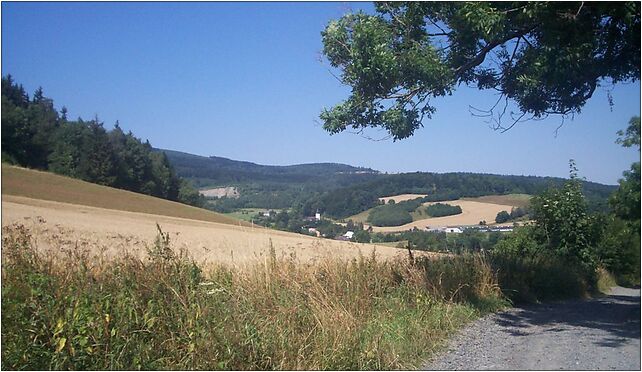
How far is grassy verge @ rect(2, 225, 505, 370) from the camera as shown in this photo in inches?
236

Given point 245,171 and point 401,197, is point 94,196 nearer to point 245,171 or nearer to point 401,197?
point 245,171

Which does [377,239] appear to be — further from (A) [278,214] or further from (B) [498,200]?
(B) [498,200]

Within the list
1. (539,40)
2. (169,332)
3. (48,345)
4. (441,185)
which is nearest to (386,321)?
(169,332)

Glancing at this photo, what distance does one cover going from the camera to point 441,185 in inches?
787

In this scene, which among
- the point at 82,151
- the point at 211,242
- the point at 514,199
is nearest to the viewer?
the point at 211,242

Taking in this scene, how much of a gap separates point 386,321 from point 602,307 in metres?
6.87

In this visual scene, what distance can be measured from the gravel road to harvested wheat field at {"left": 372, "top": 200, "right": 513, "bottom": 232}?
620 cm

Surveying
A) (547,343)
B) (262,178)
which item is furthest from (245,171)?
(547,343)

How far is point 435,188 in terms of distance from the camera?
1989 centimetres

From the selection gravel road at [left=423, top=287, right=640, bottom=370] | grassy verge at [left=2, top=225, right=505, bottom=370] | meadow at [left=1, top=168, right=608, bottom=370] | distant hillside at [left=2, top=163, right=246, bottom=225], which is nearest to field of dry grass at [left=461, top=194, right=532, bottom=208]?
gravel road at [left=423, top=287, right=640, bottom=370]

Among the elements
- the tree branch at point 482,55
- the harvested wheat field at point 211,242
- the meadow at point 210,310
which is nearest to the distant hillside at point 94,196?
the harvested wheat field at point 211,242

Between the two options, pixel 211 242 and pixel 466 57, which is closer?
pixel 466 57

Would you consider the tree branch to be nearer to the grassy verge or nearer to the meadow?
the meadow

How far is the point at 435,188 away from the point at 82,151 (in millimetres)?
10659
